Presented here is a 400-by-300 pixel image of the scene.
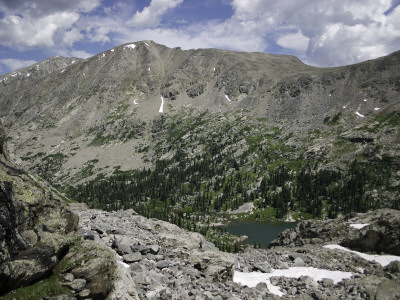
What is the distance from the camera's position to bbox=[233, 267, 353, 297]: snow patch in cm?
2616

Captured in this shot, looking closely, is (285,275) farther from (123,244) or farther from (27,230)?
(27,230)

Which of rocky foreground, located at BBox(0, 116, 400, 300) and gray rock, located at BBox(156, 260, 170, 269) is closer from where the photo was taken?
rocky foreground, located at BBox(0, 116, 400, 300)

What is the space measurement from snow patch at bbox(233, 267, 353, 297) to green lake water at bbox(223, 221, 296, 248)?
8042cm

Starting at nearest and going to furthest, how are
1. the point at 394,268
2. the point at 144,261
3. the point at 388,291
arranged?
the point at 388,291
the point at 144,261
the point at 394,268

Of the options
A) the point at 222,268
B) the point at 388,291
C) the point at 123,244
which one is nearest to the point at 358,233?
the point at 388,291

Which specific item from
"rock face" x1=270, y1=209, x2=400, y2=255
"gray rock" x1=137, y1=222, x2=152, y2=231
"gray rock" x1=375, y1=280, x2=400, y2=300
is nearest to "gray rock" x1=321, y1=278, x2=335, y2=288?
"gray rock" x1=375, y1=280, x2=400, y2=300

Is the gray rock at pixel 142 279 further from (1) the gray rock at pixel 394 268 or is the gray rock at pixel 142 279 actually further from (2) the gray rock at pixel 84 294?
(1) the gray rock at pixel 394 268

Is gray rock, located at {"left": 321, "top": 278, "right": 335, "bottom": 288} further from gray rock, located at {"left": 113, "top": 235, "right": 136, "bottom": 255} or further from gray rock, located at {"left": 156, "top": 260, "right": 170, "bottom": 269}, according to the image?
gray rock, located at {"left": 113, "top": 235, "right": 136, "bottom": 255}

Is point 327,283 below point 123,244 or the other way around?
below

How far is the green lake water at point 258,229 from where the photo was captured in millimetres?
114438

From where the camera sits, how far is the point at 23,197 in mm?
14672

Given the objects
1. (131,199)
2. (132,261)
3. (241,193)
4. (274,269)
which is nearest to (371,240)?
(274,269)

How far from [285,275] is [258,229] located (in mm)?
103446

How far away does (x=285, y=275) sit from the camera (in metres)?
29.2
